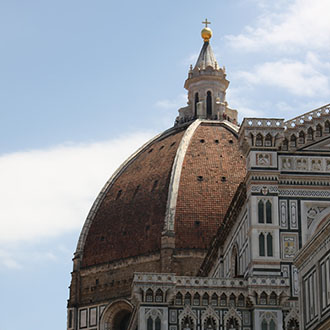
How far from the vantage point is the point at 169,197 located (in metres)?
68.8

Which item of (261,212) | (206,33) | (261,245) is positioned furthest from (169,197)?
(261,245)

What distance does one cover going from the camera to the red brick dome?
67.8 meters

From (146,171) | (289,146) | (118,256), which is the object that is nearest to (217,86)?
(146,171)

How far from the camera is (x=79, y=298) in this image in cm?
7094

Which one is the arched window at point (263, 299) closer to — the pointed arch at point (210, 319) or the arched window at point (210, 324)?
the pointed arch at point (210, 319)

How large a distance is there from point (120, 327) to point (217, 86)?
18395mm

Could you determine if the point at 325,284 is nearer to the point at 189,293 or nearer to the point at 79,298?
the point at 189,293

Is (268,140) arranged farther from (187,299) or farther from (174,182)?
(174,182)

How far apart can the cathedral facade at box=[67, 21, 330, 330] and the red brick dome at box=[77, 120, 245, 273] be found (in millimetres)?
84

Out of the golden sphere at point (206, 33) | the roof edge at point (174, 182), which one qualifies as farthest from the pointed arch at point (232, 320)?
the golden sphere at point (206, 33)

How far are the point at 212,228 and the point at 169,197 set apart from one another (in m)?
3.52

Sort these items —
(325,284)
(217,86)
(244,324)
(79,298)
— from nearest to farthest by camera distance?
1. (325,284)
2. (244,324)
3. (79,298)
4. (217,86)

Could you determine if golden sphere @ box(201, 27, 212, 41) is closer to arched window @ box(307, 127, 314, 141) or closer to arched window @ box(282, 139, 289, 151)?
arched window @ box(307, 127, 314, 141)

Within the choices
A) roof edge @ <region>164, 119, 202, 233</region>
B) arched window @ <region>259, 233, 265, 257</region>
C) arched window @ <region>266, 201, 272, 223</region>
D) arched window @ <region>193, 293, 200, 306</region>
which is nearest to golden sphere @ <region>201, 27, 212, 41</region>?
roof edge @ <region>164, 119, 202, 233</region>
